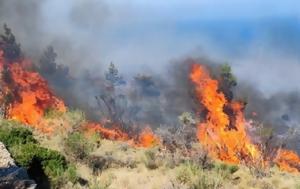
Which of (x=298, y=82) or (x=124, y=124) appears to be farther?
(x=298, y=82)

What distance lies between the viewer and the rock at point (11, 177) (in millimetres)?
10430

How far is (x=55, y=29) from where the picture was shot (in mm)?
78750

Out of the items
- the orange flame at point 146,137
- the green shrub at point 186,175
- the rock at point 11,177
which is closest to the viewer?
the rock at point 11,177

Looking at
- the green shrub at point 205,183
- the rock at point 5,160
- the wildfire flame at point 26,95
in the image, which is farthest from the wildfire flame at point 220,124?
the rock at point 5,160

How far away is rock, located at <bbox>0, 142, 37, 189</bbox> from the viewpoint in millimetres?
10430

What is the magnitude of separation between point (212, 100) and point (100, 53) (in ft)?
112

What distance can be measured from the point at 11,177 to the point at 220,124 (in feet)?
122

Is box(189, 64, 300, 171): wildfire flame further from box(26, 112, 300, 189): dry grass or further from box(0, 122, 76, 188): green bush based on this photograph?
box(0, 122, 76, 188): green bush

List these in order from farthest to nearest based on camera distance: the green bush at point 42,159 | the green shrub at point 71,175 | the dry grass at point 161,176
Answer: the dry grass at point 161,176 → the green shrub at point 71,175 → the green bush at point 42,159

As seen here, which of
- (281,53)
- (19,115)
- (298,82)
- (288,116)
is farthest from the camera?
(281,53)

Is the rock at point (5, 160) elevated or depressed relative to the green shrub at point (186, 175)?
elevated

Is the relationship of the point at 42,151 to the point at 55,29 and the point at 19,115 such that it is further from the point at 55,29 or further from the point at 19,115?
the point at 55,29

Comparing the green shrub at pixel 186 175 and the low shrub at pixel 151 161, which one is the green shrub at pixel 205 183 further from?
the low shrub at pixel 151 161

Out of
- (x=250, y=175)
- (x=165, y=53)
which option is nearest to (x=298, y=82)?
(x=165, y=53)
